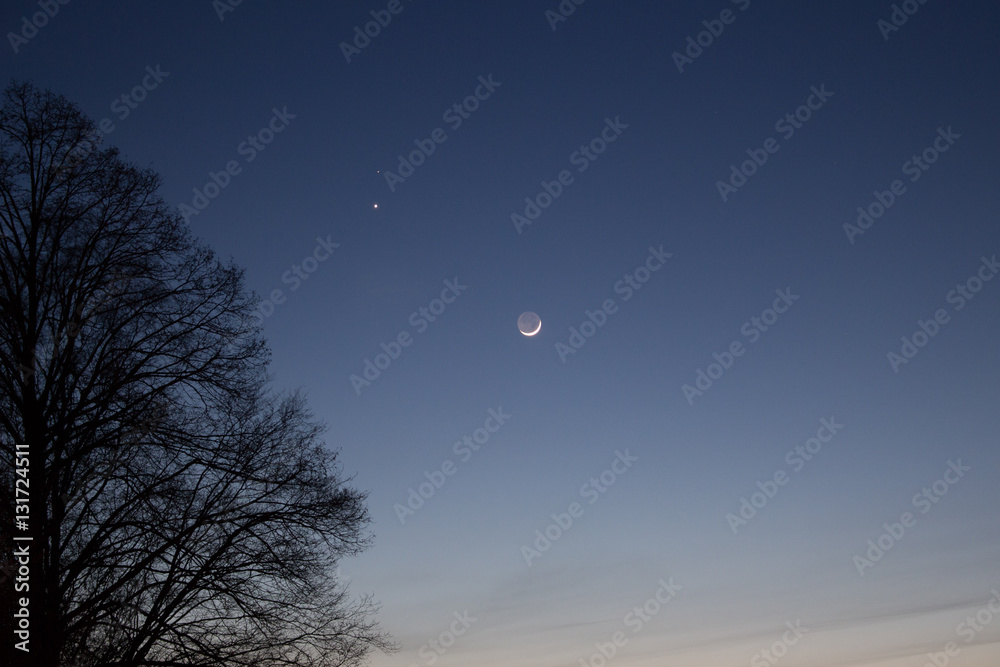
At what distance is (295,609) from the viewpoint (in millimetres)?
10797

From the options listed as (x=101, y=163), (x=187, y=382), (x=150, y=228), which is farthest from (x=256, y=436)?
(x=101, y=163)

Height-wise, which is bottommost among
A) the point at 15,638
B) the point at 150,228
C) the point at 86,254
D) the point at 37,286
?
the point at 15,638

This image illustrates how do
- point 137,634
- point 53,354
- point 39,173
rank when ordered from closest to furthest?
point 137,634 → point 53,354 → point 39,173

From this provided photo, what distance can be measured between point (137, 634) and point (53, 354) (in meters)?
3.76

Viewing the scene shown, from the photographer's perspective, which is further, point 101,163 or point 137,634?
point 101,163

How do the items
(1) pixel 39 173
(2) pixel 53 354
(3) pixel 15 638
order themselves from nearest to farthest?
(3) pixel 15 638 < (2) pixel 53 354 < (1) pixel 39 173

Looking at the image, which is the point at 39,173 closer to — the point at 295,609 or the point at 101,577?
the point at 101,577

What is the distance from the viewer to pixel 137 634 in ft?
31.9

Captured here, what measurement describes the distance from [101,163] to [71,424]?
380 centimetres

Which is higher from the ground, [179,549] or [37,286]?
[37,286]

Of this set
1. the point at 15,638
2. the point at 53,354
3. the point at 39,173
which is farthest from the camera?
the point at 39,173

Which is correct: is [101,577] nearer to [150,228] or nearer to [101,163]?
[150,228]

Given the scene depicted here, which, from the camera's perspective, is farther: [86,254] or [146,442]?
[86,254]

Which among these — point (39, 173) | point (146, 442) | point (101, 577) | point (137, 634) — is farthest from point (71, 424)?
point (39, 173)
